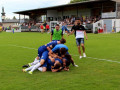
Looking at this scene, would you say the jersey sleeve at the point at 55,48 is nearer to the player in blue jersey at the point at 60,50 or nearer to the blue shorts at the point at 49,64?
the player in blue jersey at the point at 60,50

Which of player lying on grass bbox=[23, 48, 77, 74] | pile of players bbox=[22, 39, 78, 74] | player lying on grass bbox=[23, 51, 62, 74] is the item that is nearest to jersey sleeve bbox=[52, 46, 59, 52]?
pile of players bbox=[22, 39, 78, 74]

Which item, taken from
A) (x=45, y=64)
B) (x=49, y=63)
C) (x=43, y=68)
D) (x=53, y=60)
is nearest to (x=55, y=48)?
(x=53, y=60)

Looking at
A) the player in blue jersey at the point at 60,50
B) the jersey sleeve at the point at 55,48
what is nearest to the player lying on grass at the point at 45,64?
the player in blue jersey at the point at 60,50

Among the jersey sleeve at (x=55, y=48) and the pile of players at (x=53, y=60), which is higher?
the jersey sleeve at (x=55, y=48)

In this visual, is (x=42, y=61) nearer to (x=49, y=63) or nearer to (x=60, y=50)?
(x=49, y=63)

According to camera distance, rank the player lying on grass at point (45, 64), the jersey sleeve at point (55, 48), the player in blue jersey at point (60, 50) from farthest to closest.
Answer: the jersey sleeve at point (55, 48), the player lying on grass at point (45, 64), the player in blue jersey at point (60, 50)

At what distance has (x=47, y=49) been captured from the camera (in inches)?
293

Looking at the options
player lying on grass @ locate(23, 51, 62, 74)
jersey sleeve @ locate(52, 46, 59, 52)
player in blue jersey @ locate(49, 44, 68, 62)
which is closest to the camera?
player in blue jersey @ locate(49, 44, 68, 62)

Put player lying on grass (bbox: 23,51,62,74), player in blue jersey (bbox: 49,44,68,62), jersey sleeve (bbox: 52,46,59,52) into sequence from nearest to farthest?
player in blue jersey (bbox: 49,44,68,62), player lying on grass (bbox: 23,51,62,74), jersey sleeve (bbox: 52,46,59,52)

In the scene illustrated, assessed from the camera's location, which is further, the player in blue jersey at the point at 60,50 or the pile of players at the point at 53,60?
the pile of players at the point at 53,60

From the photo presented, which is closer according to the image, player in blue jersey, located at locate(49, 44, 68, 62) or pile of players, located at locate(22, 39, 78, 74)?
player in blue jersey, located at locate(49, 44, 68, 62)

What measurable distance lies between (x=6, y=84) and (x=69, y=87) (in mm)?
1761

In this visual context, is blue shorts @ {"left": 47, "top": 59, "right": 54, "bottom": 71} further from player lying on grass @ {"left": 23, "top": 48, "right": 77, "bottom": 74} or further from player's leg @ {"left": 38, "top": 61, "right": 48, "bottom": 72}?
player's leg @ {"left": 38, "top": 61, "right": 48, "bottom": 72}

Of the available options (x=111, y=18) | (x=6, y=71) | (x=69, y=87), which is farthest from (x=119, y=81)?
(x=111, y=18)
